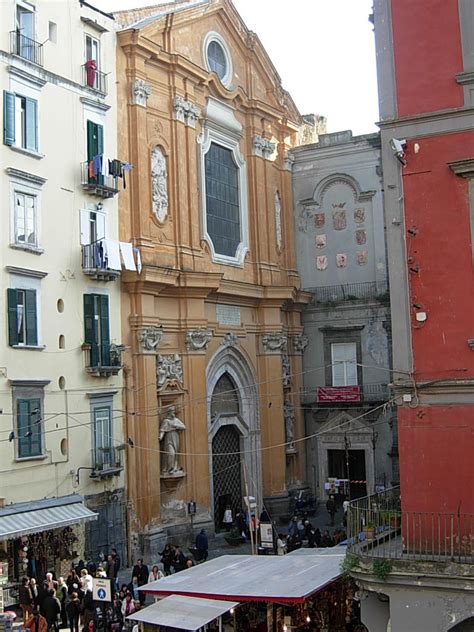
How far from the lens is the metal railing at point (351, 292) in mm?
34469

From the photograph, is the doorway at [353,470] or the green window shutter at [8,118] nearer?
the green window shutter at [8,118]

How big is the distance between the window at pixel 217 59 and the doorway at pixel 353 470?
48.9 ft

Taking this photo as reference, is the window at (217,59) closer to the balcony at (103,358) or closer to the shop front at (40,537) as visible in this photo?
the balcony at (103,358)

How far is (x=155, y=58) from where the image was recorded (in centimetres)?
2841

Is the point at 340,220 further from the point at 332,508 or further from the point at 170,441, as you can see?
the point at 170,441

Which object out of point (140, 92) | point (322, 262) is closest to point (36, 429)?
point (140, 92)

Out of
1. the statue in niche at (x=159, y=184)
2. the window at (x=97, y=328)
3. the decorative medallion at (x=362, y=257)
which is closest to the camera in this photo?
the window at (x=97, y=328)

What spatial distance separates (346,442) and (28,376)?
15.5 meters

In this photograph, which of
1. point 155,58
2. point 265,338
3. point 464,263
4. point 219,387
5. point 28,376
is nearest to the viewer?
point 464,263

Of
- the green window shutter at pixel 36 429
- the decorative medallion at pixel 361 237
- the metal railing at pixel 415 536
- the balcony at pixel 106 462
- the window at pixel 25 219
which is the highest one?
the decorative medallion at pixel 361 237

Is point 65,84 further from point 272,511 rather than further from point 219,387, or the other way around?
point 272,511

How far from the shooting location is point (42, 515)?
71.1ft

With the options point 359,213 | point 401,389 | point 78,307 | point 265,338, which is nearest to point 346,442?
point 265,338

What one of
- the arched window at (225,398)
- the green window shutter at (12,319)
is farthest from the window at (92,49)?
the arched window at (225,398)
